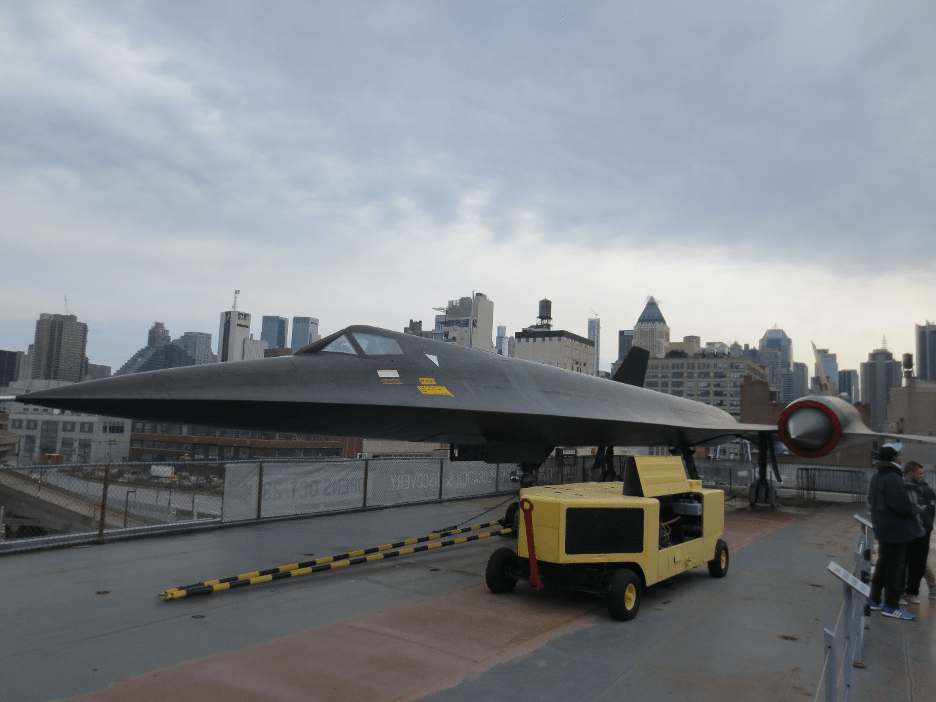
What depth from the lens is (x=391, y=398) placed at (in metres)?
7.23

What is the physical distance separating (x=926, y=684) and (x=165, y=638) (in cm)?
588

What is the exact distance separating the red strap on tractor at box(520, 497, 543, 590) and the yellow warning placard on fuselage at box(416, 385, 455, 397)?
1980 millimetres

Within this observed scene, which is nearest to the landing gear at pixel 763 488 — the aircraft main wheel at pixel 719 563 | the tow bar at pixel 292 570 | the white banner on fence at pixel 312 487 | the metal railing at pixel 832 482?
the metal railing at pixel 832 482

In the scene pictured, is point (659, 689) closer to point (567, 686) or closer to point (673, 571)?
point (567, 686)

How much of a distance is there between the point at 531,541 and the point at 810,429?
10236mm

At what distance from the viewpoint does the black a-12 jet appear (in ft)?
19.7

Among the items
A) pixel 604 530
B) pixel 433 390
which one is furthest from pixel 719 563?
pixel 433 390

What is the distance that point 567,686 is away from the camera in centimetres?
426

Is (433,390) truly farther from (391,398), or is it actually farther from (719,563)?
(719,563)

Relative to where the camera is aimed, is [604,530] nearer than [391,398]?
Yes

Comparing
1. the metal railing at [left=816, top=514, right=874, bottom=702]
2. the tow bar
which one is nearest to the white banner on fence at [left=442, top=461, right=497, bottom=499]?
the tow bar

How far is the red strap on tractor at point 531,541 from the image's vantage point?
20.2 ft

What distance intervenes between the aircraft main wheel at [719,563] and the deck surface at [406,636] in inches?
4.7

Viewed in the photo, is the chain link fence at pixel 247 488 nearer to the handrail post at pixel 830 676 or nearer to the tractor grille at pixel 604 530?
the tractor grille at pixel 604 530
